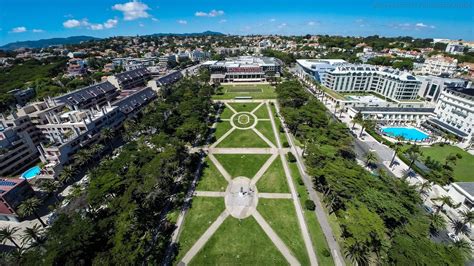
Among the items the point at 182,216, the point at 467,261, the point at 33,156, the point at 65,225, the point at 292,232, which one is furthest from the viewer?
the point at 33,156

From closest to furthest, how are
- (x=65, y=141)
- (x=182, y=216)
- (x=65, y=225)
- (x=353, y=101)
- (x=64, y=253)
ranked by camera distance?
(x=64, y=253) < (x=65, y=225) < (x=182, y=216) < (x=65, y=141) < (x=353, y=101)

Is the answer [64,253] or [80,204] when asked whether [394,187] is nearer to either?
[64,253]

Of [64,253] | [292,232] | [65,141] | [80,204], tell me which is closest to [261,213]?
[292,232]

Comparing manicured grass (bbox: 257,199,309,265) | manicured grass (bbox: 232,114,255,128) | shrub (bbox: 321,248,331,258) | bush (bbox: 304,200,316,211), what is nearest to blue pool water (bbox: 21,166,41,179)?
manicured grass (bbox: 257,199,309,265)

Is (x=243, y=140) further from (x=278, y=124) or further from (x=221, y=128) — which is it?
(x=278, y=124)

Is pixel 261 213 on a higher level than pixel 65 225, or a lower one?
lower

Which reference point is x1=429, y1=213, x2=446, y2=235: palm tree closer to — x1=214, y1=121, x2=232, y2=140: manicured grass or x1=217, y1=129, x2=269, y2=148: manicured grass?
x1=217, y1=129, x2=269, y2=148: manicured grass
